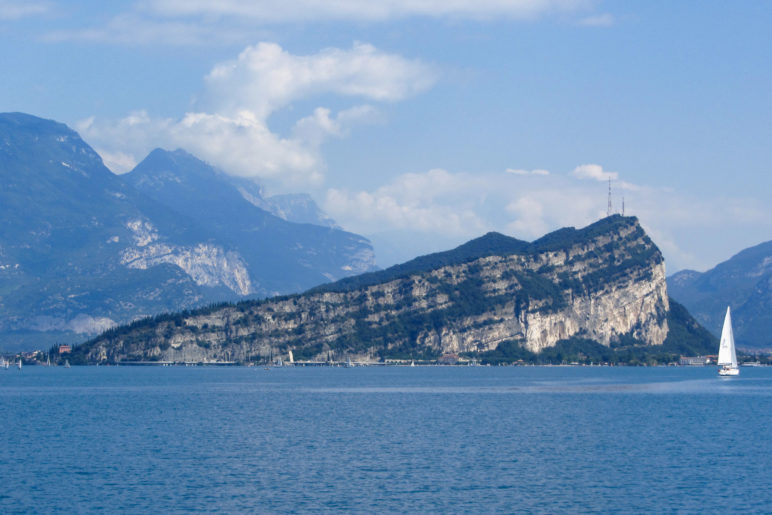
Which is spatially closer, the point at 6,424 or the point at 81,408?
the point at 6,424

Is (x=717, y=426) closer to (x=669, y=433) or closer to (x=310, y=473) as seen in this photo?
(x=669, y=433)

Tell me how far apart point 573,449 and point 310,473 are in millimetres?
36336

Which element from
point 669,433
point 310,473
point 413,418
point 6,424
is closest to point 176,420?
point 6,424

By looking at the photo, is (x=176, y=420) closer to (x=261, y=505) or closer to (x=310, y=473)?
(x=310, y=473)

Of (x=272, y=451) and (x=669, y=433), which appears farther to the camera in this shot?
(x=669, y=433)

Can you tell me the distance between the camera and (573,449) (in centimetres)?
13000

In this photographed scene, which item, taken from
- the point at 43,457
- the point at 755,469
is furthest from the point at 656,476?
the point at 43,457

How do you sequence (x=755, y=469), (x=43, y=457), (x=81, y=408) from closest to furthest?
(x=755, y=469), (x=43, y=457), (x=81, y=408)

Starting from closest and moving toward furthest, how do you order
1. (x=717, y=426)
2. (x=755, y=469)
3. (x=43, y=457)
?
(x=755, y=469), (x=43, y=457), (x=717, y=426)

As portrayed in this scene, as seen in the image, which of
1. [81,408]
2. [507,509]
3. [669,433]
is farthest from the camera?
[81,408]

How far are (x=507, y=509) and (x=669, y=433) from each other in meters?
65.0

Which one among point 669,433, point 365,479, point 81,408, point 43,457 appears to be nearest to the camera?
point 365,479

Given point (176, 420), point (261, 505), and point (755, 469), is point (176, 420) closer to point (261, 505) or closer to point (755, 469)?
point (261, 505)

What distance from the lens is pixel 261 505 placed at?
93.8 meters
